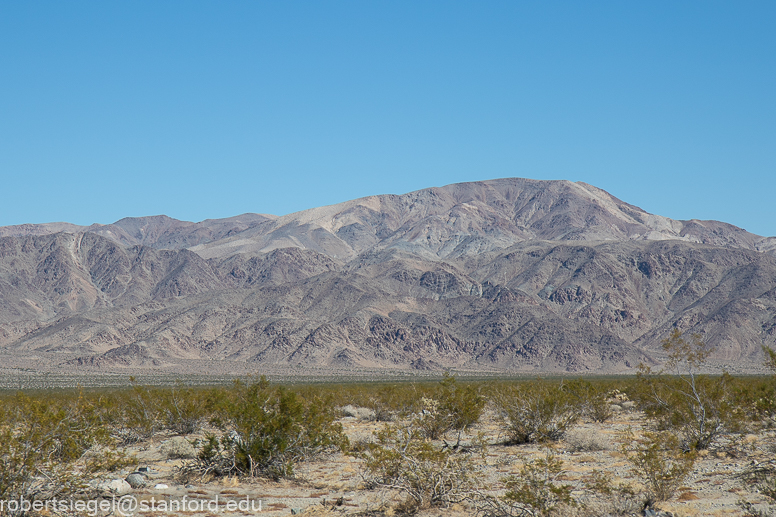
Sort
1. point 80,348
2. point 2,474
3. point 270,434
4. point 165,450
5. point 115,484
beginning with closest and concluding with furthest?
1. point 2,474
2. point 115,484
3. point 270,434
4. point 165,450
5. point 80,348

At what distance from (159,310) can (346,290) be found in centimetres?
4131

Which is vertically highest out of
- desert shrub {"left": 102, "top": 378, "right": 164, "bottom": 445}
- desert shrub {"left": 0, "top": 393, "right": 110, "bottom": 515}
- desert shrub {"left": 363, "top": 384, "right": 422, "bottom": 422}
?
desert shrub {"left": 0, "top": 393, "right": 110, "bottom": 515}

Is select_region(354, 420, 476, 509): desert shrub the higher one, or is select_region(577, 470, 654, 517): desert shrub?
select_region(354, 420, 476, 509): desert shrub

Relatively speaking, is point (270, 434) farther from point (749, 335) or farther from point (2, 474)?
point (749, 335)

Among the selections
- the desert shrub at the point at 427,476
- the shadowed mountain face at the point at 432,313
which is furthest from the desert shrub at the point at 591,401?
the shadowed mountain face at the point at 432,313

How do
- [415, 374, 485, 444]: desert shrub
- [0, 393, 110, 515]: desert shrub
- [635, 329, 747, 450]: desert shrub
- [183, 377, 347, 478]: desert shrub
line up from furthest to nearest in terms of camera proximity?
[415, 374, 485, 444]: desert shrub
[635, 329, 747, 450]: desert shrub
[183, 377, 347, 478]: desert shrub
[0, 393, 110, 515]: desert shrub

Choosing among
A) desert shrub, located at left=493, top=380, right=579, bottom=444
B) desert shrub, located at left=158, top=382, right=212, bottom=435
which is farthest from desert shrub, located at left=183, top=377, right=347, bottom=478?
desert shrub, located at left=493, top=380, right=579, bottom=444

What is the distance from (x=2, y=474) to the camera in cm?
1073

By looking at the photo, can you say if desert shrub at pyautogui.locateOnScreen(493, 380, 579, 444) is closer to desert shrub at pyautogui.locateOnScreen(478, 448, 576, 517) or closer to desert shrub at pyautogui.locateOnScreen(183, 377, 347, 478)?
desert shrub at pyautogui.locateOnScreen(183, 377, 347, 478)

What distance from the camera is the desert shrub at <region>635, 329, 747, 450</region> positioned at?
17.6 meters

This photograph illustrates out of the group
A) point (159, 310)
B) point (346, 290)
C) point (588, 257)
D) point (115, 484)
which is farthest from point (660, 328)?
point (115, 484)

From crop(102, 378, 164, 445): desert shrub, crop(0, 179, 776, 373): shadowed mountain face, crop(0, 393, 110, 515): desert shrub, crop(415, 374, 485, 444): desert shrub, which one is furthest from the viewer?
crop(0, 179, 776, 373): shadowed mountain face

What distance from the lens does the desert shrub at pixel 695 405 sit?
17609 millimetres

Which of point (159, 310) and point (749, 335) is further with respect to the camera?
point (159, 310)
